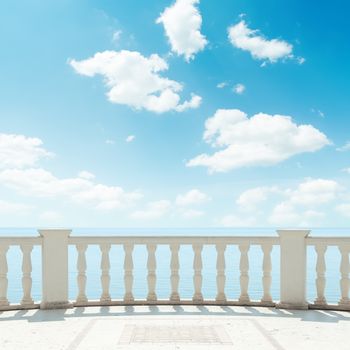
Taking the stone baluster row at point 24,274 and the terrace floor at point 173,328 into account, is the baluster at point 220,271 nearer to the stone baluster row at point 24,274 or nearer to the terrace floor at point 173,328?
the terrace floor at point 173,328

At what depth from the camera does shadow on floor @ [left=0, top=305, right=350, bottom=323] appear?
6.24 metres

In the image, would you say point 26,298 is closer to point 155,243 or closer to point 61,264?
point 61,264

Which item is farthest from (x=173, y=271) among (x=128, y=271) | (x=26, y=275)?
(x=26, y=275)

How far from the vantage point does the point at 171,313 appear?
643 cm

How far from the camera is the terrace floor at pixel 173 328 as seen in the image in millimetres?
5031

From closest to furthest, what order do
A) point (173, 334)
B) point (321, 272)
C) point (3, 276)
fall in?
point (173, 334) < point (3, 276) < point (321, 272)

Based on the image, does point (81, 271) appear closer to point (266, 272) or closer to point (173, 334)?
point (173, 334)

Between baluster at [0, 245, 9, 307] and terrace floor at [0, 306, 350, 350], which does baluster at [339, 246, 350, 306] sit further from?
baluster at [0, 245, 9, 307]

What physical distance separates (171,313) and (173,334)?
103 centimetres

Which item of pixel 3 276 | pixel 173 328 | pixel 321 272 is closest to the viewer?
pixel 173 328

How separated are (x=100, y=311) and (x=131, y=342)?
1579 mm

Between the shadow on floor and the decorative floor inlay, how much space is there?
67cm

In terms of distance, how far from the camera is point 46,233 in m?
6.72

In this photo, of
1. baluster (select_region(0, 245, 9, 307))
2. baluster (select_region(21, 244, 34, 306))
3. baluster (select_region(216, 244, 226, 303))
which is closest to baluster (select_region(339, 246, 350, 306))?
baluster (select_region(216, 244, 226, 303))
